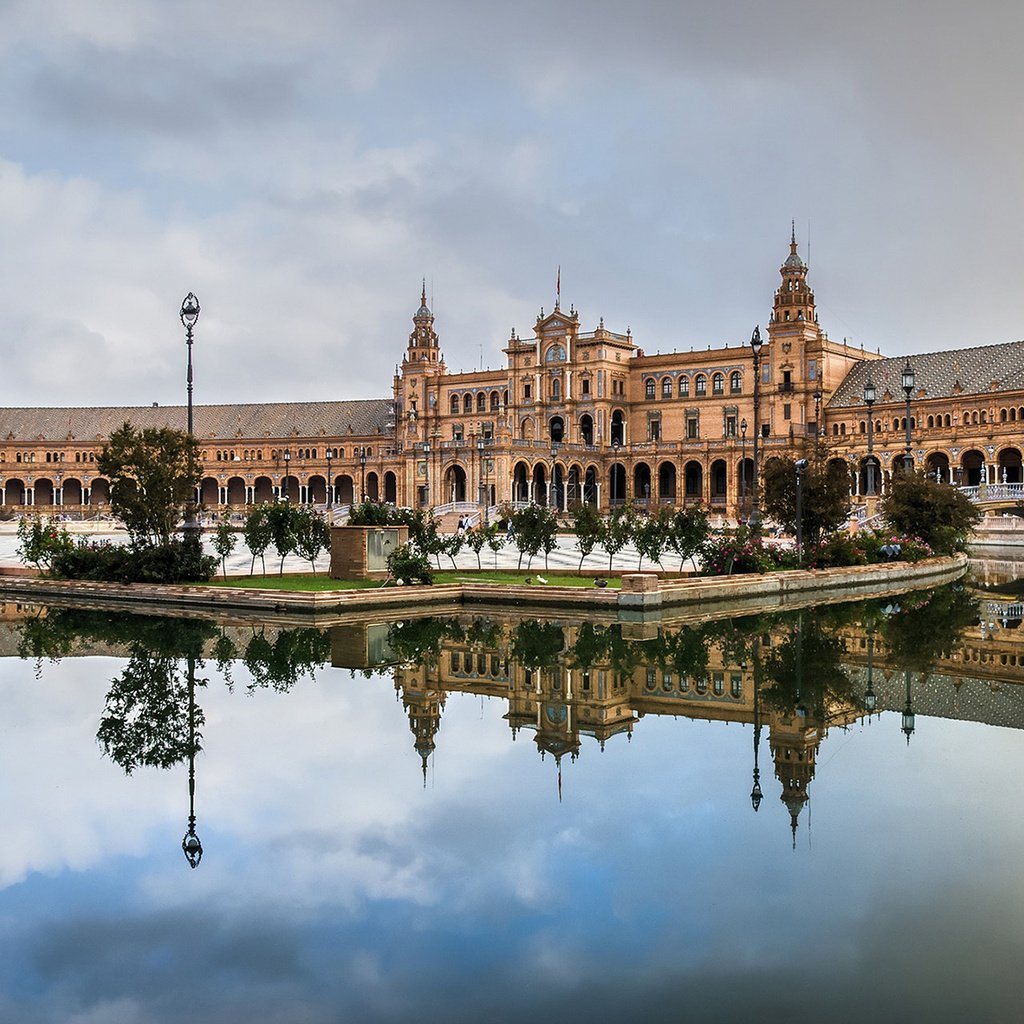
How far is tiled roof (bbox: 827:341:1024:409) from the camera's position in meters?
78.1

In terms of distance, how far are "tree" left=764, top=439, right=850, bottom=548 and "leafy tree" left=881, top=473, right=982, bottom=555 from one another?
615 cm

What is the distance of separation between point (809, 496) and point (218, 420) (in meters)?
81.3

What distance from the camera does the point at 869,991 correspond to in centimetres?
795

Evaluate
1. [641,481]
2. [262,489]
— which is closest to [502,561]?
[641,481]

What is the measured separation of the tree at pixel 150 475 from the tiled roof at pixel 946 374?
181ft

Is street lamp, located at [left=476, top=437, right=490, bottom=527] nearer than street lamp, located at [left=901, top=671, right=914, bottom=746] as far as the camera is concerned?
No

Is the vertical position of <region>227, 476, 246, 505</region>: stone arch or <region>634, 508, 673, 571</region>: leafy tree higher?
<region>227, 476, 246, 505</region>: stone arch

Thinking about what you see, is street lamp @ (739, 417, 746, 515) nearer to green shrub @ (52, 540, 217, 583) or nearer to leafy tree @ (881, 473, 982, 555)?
leafy tree @ (881, 473, 982, 555)

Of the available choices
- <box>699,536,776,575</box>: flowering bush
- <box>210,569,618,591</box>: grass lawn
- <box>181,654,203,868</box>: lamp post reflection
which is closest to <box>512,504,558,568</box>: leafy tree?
<box>210,569,618,591</box>: grass lawn

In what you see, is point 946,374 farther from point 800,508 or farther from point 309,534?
point 309,534

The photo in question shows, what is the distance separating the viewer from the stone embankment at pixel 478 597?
29078mm

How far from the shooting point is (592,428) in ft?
298

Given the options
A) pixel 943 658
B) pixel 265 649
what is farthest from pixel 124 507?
pixel 943 658

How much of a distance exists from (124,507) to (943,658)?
2189 cm
